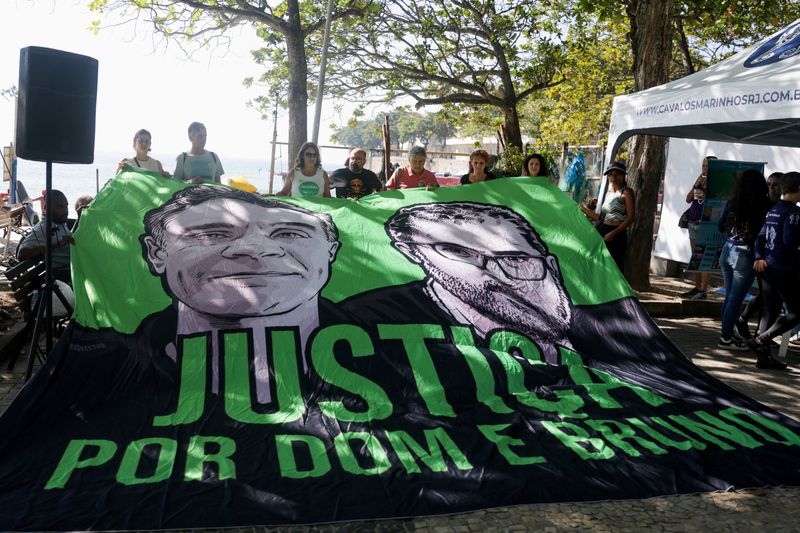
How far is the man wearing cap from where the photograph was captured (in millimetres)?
7379

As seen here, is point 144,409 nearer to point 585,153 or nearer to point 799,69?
point 799,69

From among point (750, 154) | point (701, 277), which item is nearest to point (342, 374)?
point (701, 277)

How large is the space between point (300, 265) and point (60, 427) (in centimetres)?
181

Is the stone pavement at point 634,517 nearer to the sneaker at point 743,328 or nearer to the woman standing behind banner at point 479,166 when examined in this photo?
the sneaker at point 743,328

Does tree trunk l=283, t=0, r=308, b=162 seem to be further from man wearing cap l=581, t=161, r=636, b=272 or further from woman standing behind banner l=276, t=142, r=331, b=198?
man wearing cap l=581, t=161, r=636, b=272

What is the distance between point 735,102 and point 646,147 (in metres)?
3.62

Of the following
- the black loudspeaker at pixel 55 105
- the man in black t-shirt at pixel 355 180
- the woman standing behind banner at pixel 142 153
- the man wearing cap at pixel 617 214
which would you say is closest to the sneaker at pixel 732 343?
the man wearing cap at pixel 617 214

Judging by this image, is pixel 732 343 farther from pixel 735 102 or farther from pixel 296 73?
pixel 296 73

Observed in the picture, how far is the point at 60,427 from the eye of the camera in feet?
12.0

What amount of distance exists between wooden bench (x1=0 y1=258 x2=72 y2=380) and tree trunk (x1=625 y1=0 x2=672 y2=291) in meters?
7.04

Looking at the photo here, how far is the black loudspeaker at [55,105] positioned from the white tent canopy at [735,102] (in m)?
4.90

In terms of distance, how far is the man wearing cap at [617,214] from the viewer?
7379 millimetres

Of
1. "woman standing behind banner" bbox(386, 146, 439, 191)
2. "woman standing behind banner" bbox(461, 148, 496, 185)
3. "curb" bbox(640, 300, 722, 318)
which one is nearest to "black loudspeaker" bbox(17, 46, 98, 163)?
"woman standing behind banner" bbox(386, 146, 439, 191)

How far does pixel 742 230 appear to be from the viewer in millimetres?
6207
